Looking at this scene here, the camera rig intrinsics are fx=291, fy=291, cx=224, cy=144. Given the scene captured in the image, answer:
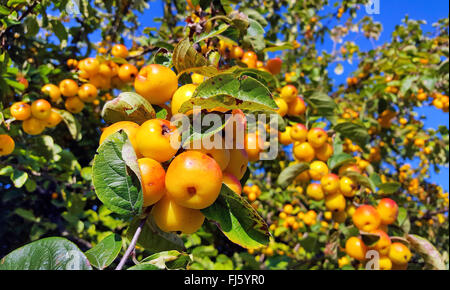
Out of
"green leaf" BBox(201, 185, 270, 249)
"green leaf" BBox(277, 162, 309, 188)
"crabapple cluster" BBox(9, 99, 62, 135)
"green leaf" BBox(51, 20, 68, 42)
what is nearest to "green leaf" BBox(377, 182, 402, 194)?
"green leaf" BBox(277, 162, 309, 188)

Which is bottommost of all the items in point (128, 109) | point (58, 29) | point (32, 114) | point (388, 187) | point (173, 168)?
point (388, 187)

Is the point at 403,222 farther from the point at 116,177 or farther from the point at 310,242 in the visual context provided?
the point at 116,177

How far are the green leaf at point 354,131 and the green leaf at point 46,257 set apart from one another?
5.73 ft

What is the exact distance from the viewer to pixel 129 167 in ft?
2.27

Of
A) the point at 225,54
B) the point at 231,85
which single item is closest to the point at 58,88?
the point at 225,54

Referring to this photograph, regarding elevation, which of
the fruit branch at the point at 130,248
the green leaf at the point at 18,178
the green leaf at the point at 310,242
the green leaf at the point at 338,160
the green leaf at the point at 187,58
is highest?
the green leaf at the point at 187,58

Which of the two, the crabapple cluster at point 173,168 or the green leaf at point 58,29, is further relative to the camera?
the green leaf at point 58,29

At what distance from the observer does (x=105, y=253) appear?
0.78 meters

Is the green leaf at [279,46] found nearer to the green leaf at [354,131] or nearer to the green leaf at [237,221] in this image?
the green leaf at [354,131]

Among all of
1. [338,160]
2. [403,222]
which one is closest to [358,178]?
[338,160]

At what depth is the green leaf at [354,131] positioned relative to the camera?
1924 millimetres

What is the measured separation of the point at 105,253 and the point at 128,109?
402mm

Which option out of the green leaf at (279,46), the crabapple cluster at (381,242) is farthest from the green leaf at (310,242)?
the green leaf at (279,46)

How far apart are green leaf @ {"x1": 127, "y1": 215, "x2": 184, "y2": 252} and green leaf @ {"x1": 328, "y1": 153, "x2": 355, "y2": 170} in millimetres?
1287
